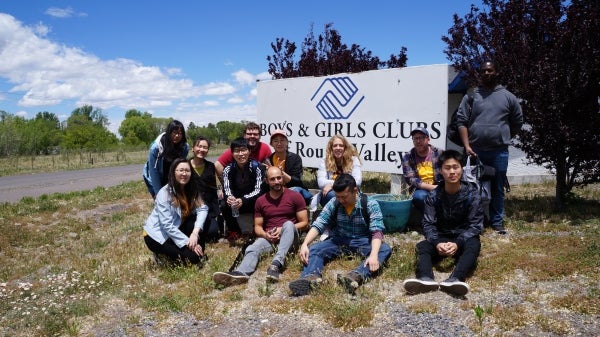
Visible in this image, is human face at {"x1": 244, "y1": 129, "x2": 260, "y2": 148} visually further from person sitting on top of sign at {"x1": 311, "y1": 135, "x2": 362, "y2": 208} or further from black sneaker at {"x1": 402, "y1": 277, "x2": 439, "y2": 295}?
black sneaker at {"x1": 402, "y1": 277, "x2": 439, "y2": 295}

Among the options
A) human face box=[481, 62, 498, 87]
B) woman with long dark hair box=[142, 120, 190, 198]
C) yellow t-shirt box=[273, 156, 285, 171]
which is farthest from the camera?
yellow t-shirt box=[273, 156, 285, 171]

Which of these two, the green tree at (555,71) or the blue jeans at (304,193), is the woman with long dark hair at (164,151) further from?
the green tree at (555,71)

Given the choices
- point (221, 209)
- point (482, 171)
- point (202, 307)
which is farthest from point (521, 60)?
point (202, 307)

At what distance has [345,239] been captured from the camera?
448 cm

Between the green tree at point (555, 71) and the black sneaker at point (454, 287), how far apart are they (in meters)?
3.18

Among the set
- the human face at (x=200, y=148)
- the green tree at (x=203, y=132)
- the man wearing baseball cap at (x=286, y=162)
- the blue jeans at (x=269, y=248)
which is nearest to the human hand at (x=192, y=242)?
the blue jeans at (x=269, y=248)

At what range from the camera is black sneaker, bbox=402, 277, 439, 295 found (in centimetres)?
366

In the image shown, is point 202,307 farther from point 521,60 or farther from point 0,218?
point 0,218

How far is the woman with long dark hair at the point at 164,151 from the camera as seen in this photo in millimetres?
5656

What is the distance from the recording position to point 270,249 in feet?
15.7

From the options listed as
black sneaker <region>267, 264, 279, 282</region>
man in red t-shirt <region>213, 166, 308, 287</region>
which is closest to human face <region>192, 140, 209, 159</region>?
man in red t-shirt <region>213, 166, 308, 287</region>

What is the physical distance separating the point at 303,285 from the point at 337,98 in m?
4.23

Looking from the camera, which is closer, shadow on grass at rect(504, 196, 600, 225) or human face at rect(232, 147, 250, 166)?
human face at rect(232, 147, 250, 166)

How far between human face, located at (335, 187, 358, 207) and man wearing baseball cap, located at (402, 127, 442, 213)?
128cm
